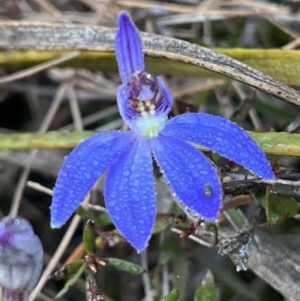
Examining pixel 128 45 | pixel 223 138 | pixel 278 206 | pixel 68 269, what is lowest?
pixel 68 269

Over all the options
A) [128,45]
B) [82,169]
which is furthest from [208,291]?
[128,45]

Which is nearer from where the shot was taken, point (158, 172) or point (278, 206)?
point (278, 206)

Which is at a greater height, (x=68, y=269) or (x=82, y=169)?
(x=82, y=169)

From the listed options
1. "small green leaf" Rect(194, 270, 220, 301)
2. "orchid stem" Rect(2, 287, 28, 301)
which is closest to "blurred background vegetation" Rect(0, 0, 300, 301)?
"small green leaf" Rect(194, 270, 220, 301)

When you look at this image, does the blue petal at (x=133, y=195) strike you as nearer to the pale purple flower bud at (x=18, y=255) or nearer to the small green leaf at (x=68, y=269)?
the pale purple flower bud at (x=18, y=255)

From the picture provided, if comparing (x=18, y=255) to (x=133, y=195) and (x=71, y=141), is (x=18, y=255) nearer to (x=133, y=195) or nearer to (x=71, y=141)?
(x=133, y=195)

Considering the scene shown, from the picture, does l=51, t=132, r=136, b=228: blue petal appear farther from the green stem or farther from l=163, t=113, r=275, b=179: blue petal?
the green stem
